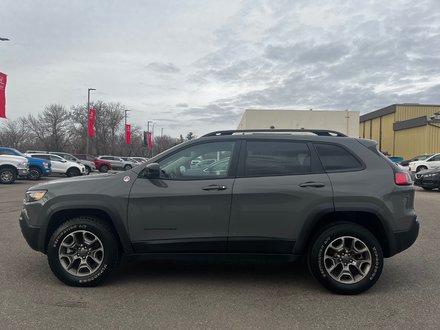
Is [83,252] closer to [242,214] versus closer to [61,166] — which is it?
[242,214]

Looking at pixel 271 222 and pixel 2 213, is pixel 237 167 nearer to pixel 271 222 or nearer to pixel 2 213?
pixel 271 222

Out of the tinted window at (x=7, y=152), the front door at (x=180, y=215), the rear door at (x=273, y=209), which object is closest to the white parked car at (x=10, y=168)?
the tinted window at (x=7, y=152)

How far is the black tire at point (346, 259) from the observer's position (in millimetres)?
4203

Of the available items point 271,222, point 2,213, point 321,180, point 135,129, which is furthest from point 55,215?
point 135,129

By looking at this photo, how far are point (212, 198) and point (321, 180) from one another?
1.21m

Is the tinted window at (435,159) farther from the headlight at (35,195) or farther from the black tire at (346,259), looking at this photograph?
the headlight at (35,195)

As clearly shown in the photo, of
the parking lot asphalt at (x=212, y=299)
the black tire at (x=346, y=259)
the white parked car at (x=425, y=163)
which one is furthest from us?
the white parked car at (x=425, y=163)

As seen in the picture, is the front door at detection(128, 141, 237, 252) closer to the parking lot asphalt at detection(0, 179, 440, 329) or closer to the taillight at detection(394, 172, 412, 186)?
the parking lot asphalt at detection(0, 179, 440, 329)

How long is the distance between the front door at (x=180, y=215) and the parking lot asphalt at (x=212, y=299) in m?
0.54

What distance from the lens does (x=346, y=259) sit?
13.9 ft

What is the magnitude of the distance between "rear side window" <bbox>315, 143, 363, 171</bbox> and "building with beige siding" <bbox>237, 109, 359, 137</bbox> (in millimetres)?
37906

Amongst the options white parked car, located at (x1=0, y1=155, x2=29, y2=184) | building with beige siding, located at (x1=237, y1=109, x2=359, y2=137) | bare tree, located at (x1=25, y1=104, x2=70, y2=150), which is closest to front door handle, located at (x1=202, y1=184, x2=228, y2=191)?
white parked car, located at (x1=0, y1=155, x2=29, y2=184)

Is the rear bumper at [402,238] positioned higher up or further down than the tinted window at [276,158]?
further down

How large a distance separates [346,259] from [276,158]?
1.34 m
